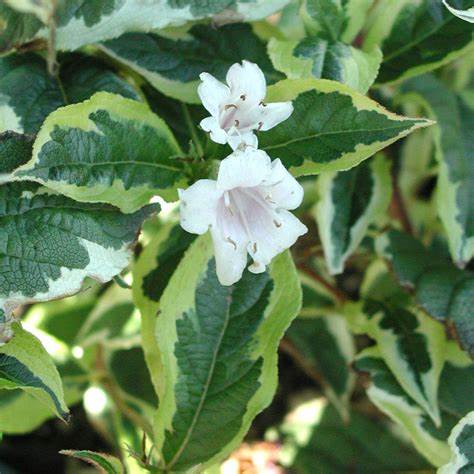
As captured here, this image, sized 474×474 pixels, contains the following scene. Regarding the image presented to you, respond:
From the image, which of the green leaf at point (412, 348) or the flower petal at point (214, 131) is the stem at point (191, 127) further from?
the green leaf at point (412, 348)

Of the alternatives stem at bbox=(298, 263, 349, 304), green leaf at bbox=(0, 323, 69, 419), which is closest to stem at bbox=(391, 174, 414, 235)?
stem at bbox=(298, 263, 349, 304)

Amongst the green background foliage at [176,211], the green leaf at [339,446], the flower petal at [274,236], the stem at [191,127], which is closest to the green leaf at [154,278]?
the green background foliage at [176,211]

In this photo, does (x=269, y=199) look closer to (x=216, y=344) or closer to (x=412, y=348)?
(x=216, y=344)

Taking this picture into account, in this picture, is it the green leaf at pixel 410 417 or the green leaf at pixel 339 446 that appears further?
the green leaf at pixel 339 446

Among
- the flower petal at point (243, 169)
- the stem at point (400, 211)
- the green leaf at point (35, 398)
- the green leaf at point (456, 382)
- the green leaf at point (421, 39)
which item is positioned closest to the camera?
the flower petal at point (243, 169)

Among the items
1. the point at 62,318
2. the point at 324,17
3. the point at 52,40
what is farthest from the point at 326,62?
the point at 62,318

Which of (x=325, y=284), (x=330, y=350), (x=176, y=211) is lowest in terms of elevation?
(x=330, y=350)

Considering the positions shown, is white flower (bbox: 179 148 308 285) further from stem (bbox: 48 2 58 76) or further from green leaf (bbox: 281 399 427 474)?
green leaf (bbox: 281 399 427 474)
